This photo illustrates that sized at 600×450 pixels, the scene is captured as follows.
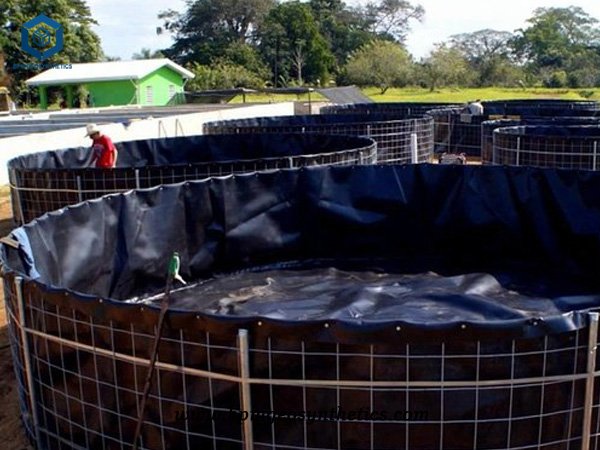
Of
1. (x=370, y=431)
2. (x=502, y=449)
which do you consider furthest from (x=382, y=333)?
(x=502, y=449)

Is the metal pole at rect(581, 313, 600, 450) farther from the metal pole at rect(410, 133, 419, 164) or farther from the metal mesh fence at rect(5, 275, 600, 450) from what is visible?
the metal pole at rect(410, 133, 419, 164)

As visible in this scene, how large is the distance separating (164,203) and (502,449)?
196 inches

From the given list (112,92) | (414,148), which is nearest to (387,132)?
(414,148)

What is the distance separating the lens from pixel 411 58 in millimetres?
66500

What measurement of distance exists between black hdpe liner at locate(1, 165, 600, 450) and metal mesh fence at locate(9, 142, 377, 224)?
94 cm

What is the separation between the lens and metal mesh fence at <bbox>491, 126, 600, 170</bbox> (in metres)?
11.2

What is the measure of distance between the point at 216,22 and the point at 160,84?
33382 mm

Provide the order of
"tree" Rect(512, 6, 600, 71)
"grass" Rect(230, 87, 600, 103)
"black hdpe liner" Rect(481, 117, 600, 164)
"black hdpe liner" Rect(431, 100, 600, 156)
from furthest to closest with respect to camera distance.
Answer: "tree" Rect(512, 6, 600, 71), "grass" Rect(230, 87, 600, 103), "black hdpe liner" Rect(431, 100, 600, 156), "black hdpe liner" Rect(481, 117, 600, 164)

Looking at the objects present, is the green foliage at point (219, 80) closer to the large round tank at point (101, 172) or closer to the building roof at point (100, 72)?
the building roof at point (100, 72)

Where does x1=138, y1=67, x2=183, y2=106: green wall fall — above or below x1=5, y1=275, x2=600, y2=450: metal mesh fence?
above

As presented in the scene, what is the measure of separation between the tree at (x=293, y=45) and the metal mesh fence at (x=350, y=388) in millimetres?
57430
